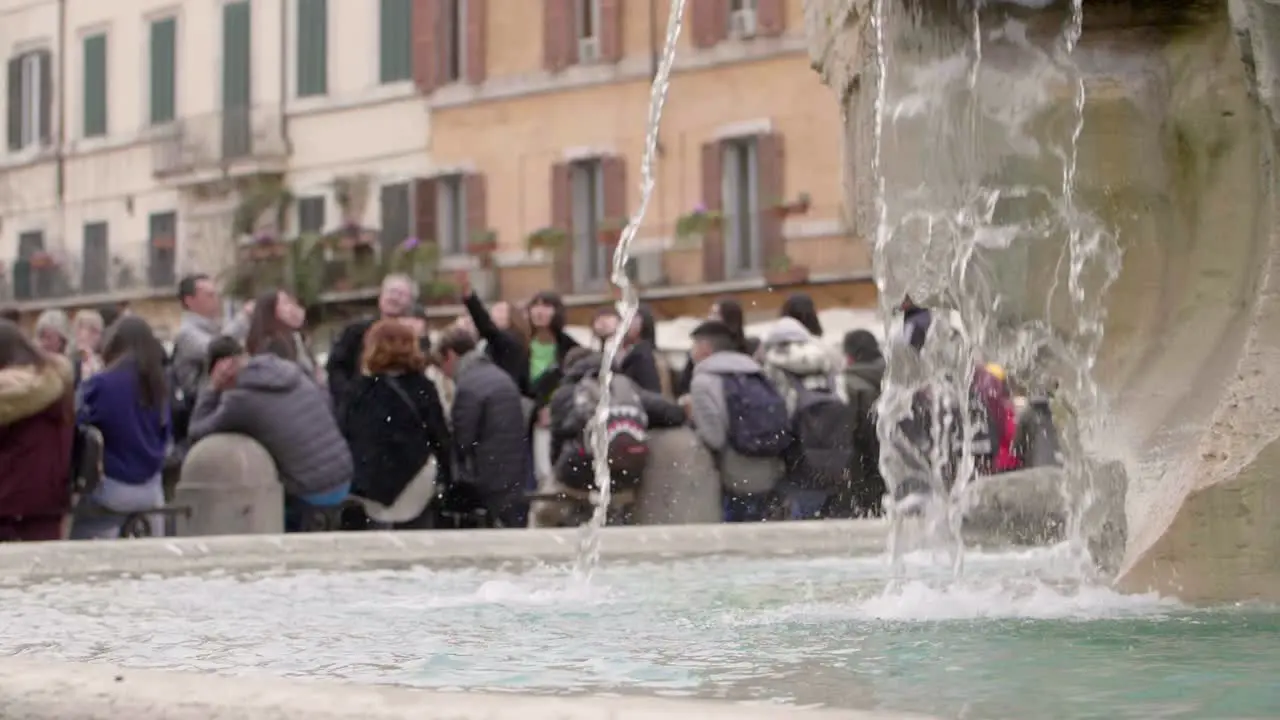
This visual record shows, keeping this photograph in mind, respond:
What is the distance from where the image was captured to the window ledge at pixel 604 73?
27.9 meters

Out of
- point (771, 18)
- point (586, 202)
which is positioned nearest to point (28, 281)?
point (586, 202)

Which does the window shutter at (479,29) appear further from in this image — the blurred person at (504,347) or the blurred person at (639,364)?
the blurred person at (639,364)

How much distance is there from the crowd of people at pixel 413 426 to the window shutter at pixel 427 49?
72.6 feet

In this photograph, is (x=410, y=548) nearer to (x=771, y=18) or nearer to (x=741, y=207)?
(x=771, y=18)

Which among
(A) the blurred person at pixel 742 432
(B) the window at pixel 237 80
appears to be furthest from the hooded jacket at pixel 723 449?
(B) the window at pixel 237 80

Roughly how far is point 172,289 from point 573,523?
25.9 metres

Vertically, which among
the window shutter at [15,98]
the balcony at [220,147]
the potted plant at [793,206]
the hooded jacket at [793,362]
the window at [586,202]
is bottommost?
the hooded jacket at [793,362]

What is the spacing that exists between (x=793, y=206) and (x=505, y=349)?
16.9 meters

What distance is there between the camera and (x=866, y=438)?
8.62m

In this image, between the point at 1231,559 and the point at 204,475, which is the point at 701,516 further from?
the point at 1231,559

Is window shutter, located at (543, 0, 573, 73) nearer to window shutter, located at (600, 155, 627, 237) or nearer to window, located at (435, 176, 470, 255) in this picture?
window shutter, located at (600, 155, 627, 237)

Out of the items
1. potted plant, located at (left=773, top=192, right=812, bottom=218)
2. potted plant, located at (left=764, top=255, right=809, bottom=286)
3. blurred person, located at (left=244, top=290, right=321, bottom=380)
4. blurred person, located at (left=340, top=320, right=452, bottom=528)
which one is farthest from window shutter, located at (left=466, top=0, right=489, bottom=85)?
blurred person, located at (left=340, top=320, right=452, bottom=528)

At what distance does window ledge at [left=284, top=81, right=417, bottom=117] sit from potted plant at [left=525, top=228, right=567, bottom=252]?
3853 millimetres

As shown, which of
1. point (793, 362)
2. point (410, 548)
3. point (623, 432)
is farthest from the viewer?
point (793, 362)
